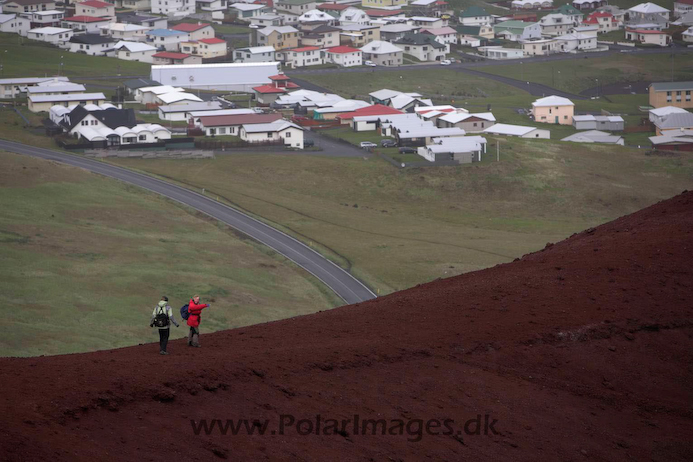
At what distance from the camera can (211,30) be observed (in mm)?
161250

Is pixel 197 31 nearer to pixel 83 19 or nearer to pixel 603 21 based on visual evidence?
pixel 83 19

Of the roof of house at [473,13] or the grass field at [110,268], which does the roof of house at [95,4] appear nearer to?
the roof of house at [473,13]

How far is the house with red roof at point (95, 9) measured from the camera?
172 m

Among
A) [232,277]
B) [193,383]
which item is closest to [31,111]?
[232,277]

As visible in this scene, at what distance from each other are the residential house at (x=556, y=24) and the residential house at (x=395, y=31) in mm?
27786

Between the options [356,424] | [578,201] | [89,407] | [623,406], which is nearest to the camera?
[89,407]

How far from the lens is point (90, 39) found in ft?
497

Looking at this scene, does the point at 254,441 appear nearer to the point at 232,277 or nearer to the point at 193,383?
the point at 193,383

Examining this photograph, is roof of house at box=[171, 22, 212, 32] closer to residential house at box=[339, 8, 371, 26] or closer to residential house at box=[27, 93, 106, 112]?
residential house at box=[339, 8, 371, 26]

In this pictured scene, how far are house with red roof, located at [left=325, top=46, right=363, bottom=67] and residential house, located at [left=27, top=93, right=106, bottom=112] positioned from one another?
51942 millimetres

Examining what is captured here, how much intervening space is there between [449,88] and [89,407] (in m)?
127

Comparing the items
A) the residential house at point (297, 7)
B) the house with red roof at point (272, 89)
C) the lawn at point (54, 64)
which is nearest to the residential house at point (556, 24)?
the residential house at point (297, 7)

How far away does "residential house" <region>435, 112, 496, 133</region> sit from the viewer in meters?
108

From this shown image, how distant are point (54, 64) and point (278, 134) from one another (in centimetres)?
5810
